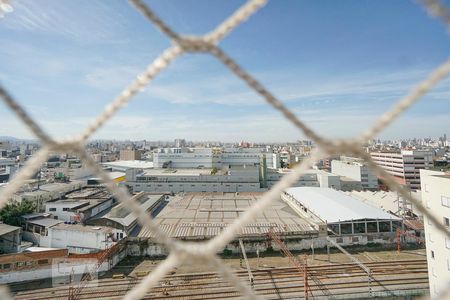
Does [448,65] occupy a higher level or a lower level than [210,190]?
higher

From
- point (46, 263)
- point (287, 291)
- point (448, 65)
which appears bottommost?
point (287, 291)

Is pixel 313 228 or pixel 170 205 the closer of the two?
pixel 313 228

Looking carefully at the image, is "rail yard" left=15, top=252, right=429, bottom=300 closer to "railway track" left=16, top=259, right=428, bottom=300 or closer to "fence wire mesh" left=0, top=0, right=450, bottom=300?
"railway track" left=16, top=259, right=428, bottom=300

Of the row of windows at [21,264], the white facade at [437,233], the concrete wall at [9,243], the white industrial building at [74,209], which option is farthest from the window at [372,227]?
the concrete wall at [9,243]

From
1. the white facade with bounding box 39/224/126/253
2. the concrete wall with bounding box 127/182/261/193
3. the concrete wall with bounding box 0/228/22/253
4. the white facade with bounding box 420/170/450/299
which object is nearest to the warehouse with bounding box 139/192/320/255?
the white facade with bounding box 39/224/126/253

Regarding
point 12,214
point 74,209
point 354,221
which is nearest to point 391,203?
point 354,221

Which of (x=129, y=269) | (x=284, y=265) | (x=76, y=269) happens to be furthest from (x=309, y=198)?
(x=76, y=269)

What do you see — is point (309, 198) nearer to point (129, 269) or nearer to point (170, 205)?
point (170, 205)
